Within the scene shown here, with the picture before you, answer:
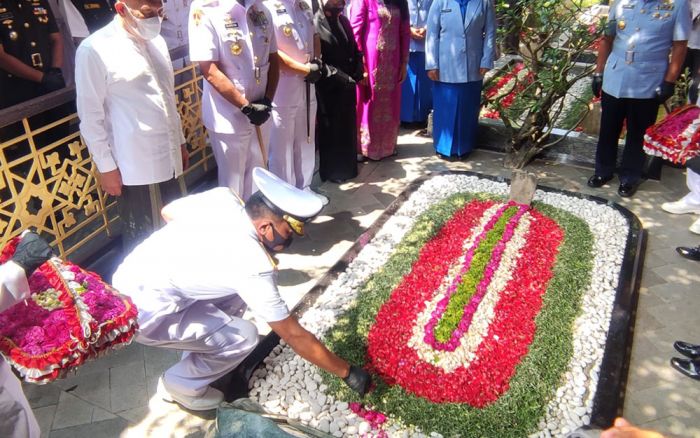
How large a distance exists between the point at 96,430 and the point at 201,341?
78 centimetres

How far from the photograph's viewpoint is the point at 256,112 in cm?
410

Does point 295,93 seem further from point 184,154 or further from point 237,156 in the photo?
point 184,154

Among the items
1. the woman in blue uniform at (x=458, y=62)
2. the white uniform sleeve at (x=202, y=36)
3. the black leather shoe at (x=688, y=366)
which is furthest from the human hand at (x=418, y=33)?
the black leather shoe at (x=688, y=366)

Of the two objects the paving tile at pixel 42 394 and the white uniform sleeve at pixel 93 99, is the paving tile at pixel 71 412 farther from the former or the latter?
the white uniform sleeve at pixel 93 99

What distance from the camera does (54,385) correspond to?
328cm

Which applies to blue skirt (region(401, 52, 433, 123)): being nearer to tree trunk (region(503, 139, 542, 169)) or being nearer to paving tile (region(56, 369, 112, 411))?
tree trunk (region(503, 139, 542, 169))

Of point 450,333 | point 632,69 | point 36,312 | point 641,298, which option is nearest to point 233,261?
point 36,312

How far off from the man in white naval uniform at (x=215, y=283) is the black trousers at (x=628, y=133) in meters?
3.97

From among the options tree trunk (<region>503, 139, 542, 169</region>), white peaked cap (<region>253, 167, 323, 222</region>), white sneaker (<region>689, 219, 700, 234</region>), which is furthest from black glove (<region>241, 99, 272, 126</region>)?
white sneaker (<region>689, 219, 700, 234</region>)

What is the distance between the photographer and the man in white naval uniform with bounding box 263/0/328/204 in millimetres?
4598

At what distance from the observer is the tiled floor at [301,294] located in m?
3.01

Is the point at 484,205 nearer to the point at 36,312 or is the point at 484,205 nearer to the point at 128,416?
the point at 128,416

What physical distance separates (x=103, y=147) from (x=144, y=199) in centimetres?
50

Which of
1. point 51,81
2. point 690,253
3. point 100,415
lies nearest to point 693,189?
point 690,253
